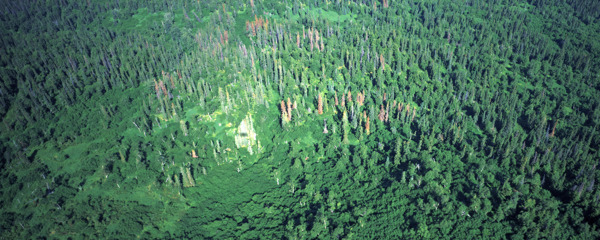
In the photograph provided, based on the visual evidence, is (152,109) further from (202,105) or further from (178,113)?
(202,105)

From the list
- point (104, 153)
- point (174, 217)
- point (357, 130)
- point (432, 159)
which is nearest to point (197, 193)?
point (174, 217)

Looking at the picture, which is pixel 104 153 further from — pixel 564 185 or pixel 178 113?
pixel 564 185

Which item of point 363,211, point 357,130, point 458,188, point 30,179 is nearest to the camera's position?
point 363,211

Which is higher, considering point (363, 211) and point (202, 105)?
point (202, 105)

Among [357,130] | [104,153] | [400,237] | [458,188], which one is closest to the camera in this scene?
[400,237]

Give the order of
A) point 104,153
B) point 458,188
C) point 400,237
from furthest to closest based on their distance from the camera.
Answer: point 104,153 → point 458,188 → point 400,237

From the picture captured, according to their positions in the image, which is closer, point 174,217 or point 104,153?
point 174,217

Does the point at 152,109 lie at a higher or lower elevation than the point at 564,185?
higher

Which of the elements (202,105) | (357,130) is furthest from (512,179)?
(202,105)

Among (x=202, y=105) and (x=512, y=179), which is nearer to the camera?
(x=512, y=179)
